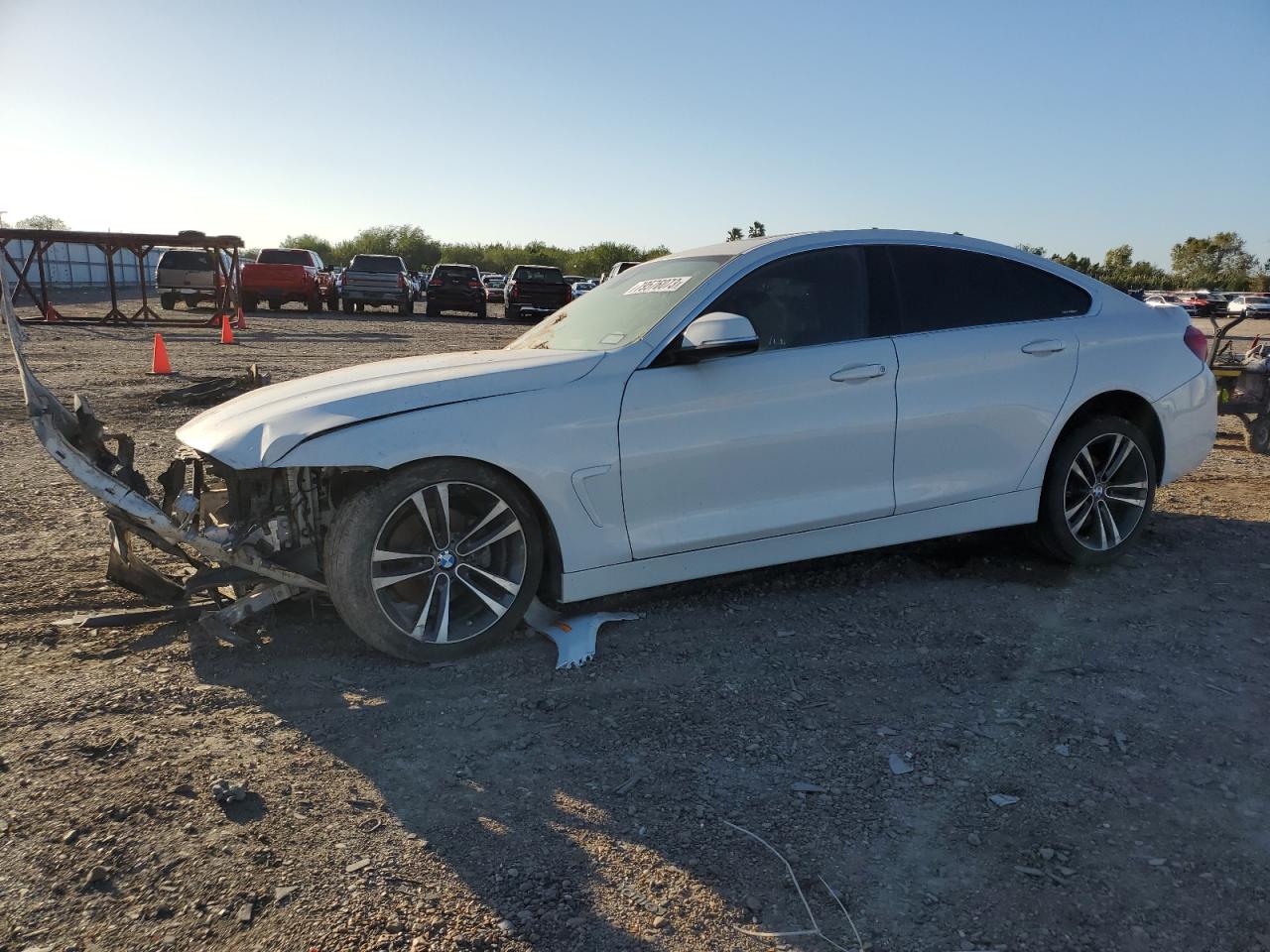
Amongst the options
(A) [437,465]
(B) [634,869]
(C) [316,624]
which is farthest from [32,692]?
(B) [634,869]

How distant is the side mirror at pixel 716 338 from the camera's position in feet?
13.1

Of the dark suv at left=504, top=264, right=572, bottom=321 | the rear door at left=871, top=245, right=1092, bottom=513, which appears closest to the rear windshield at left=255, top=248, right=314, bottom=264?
the dark suv at left=504, top=264, right=572, bottom=321

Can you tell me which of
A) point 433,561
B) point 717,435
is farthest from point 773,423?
point 433,561

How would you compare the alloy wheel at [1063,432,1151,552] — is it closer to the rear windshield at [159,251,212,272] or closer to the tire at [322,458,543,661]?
the tire at [322,458,543,661]

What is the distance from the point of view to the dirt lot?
7.99 feet

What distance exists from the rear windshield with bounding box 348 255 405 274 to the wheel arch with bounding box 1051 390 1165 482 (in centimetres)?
2737

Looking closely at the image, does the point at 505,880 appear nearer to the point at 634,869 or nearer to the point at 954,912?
the point at 634,869

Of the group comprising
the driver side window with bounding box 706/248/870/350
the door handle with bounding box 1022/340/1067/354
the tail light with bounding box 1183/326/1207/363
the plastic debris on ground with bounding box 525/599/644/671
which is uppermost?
the driver side window with bounding box 706/248/870/350

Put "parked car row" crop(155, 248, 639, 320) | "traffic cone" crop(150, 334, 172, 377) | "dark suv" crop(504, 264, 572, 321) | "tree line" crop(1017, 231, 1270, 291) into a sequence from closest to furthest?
"traffic cone" crop(150, 334, 172, 377), "parked car row" crop(155, 248, 639, 320), "dark suv" crop(504, 264, 572, 321), "tree line" crop(1017, 231, 1270, 291)

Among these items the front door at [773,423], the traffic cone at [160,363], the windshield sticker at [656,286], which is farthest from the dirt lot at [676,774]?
the traffic cone at [160,363]

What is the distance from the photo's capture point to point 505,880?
8.41 ft

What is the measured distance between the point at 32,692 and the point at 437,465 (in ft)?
5.42

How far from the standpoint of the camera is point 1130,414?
5.23m

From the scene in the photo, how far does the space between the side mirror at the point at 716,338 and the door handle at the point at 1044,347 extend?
1.57m
